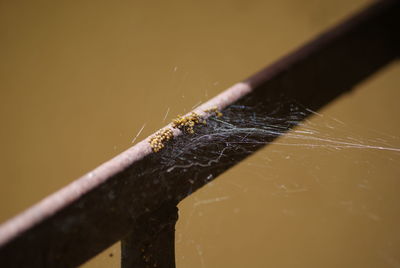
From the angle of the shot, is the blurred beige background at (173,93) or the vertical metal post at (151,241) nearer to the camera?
the vertical metal post at (151,241)

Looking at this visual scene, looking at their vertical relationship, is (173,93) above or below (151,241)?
above

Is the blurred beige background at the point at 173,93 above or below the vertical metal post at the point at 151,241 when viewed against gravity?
above

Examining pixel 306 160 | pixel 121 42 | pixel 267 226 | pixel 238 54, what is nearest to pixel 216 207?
pixel 267 226

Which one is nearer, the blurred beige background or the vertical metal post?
Result: the vertical metal post

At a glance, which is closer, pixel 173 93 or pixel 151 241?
pixel 151 241

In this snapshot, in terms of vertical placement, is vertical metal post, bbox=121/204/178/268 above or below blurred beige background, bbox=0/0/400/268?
below
